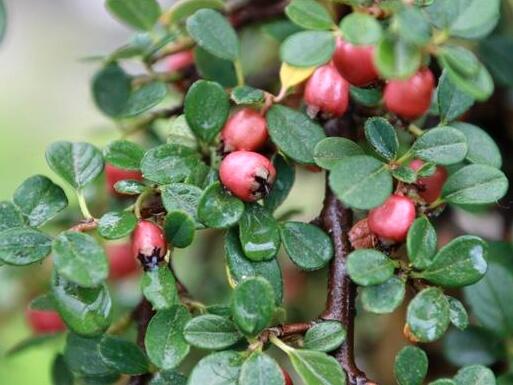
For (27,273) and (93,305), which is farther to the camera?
(27,273)

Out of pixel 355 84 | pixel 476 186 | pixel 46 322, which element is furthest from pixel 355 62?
pixel 46 322

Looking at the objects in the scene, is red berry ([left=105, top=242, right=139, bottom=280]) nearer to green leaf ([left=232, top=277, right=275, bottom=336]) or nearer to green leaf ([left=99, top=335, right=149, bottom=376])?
green leaf ([left=99, top=335, right=149, bottom=376])

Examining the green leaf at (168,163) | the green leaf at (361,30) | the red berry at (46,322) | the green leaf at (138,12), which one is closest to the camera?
the green leaf at (361,30)

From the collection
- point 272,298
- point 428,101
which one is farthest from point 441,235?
point 272,298

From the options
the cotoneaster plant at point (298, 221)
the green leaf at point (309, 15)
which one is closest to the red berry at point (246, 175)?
the cotoneaster plant at point (298, 221)

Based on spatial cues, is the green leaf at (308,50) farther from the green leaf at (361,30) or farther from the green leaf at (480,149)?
the green leaf at (480,149)

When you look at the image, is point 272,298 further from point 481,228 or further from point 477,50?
point 481,228

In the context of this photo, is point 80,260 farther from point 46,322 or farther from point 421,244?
point 46,322
